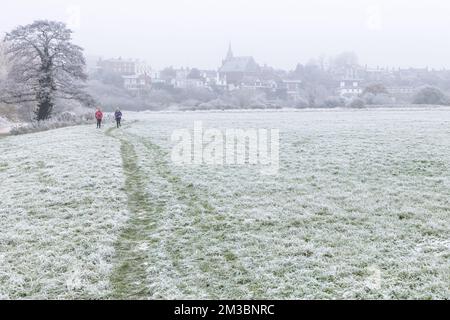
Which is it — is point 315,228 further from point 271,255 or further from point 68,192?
point 68,192

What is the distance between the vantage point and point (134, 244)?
40.8 feet

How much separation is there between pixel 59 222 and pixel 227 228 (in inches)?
217

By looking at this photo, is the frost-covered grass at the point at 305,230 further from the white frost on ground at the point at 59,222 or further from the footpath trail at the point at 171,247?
the white frost on ground at the point at 59,222

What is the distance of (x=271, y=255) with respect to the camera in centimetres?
1121

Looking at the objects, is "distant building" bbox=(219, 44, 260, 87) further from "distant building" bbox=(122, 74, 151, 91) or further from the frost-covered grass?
the frost-covered grass

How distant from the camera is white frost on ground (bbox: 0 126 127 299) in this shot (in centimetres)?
997

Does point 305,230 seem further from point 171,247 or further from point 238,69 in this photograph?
point 238,69

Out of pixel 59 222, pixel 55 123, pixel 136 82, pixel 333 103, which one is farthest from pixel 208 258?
pixel 136 82

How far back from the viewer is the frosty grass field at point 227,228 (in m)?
9.66

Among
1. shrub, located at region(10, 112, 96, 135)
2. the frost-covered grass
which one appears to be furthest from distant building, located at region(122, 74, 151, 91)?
the frost-covered grass

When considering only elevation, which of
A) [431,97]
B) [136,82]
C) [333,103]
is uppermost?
[136,82]

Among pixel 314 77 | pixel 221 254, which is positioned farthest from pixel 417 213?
pixel 314 77

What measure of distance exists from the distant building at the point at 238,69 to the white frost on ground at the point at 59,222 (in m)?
154

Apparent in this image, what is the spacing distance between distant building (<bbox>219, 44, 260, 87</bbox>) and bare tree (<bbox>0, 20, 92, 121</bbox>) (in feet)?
409
